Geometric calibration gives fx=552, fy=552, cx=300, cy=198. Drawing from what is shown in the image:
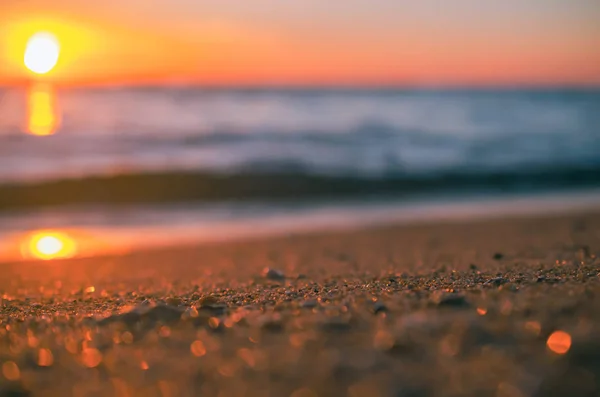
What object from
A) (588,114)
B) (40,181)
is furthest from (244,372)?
(588,114)

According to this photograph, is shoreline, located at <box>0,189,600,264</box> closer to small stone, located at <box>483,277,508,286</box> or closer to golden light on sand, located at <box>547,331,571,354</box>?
small stone, located at <box>483,277,508,286</box>

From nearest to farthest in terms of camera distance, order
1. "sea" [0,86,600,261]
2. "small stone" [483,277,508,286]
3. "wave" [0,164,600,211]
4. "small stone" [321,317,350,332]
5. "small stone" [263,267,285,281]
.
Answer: "small stone" [321,317,350,332] → "small stone" [483,277,508,286] → "small stone" [263,267,285,281] → "sea" [0,86,600,261] → "wave" [0,164,600,211]

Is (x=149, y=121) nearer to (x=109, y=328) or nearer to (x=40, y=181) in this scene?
(x=40, y=181)

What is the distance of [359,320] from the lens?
6.41ft

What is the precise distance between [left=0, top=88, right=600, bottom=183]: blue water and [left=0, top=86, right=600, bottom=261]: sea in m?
0.06

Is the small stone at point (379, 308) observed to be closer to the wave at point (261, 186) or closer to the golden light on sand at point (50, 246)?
the golden light on sand at point (50, 246)

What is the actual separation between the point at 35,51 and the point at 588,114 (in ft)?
109

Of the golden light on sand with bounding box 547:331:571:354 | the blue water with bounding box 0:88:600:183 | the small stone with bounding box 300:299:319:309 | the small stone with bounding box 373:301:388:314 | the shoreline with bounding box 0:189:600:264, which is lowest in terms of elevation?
the golden light on sand with bounding box 547:331:571:354

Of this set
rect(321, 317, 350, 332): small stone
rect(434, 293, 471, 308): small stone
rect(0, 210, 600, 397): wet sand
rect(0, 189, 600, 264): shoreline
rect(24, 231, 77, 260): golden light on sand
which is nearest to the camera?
rect(0, 210, 600, 397): wet sand

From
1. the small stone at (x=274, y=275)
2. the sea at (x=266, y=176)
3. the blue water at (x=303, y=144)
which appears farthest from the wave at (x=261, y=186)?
the small stone at (x=274, y=275)

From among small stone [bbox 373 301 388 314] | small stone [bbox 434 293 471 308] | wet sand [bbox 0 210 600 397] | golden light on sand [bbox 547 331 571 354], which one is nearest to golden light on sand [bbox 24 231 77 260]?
wet sand [bbox 0 210 600 397]

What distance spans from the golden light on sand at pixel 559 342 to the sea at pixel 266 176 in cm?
578

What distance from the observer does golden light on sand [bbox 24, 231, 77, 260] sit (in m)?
6.43

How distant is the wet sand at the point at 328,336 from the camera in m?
1.47
